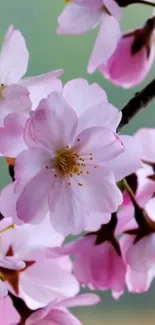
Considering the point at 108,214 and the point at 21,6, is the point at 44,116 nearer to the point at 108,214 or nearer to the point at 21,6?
the point at 108,214

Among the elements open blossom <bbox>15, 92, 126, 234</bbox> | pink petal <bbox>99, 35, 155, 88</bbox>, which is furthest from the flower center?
pink petal <bbox>99, 35, 155, 88</bbox>

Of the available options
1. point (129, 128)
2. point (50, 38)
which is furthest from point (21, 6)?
point (129, 128)

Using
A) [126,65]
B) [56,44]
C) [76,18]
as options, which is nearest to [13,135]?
[76,18]

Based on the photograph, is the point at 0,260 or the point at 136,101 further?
the point at 136,101

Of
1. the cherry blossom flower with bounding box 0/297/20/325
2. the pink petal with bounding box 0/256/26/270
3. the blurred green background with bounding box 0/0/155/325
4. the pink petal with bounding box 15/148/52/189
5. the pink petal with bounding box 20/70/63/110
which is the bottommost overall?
the blurred green background with bounding box 0/0/155/325

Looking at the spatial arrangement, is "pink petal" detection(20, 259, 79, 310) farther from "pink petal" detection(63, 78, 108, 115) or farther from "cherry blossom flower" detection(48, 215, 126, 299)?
"pink petal" detection(63, 78, 108, 115)

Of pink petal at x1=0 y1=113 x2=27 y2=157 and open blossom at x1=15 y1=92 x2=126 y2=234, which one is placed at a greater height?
pink petal at x1=0 y1=113 x2=27 y2=157

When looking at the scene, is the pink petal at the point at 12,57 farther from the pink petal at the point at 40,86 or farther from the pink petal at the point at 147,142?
the pink petal at the point at 147,142
